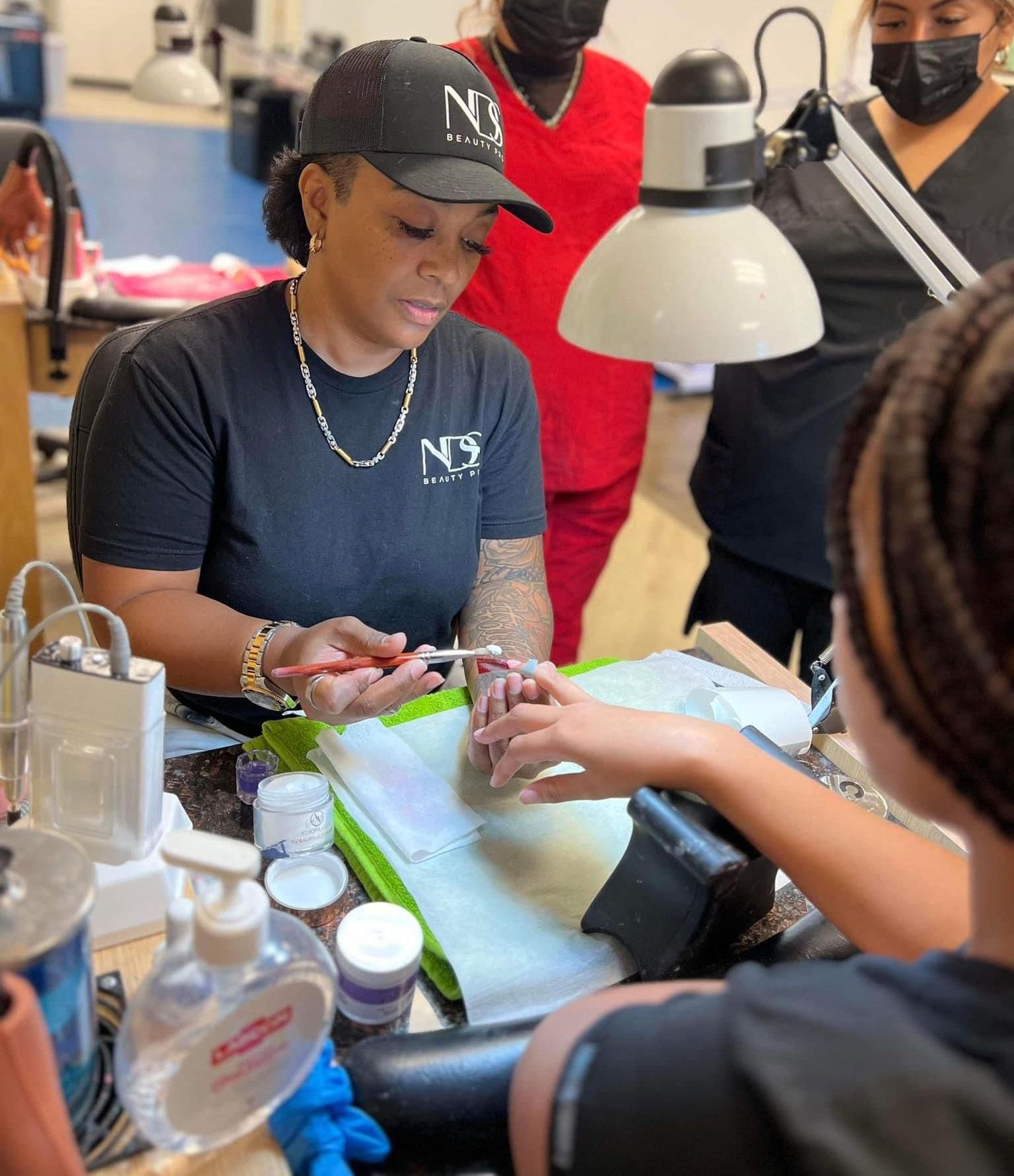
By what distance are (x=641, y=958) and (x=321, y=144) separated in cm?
100

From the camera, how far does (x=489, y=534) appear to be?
1620mm

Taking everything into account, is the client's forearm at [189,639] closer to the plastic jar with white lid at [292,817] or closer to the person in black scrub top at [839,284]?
the plastic jar with white lid at [292,817]

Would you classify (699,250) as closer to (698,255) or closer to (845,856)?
(698,255)

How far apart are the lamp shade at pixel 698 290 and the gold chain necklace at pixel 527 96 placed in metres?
1.24

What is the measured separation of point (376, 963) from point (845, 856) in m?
0.41

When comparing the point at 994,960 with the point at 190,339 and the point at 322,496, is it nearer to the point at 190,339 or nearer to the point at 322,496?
the point at 322,496

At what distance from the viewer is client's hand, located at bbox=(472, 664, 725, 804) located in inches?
39.3

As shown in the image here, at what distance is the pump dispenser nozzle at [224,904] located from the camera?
2.20ft

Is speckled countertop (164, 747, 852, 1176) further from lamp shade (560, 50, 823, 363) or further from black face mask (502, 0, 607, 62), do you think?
black face mask (502, 0, 607, 62)

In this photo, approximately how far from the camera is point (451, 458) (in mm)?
1515

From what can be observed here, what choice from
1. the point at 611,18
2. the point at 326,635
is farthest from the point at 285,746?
the point at 611,18

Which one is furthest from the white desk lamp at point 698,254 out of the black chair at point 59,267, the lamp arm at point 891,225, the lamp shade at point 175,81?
the lamp shade at point 175,81

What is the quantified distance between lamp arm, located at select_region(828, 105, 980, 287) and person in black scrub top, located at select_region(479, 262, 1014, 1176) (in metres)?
0.46

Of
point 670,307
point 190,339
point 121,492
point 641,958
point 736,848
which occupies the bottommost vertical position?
point 641,958
